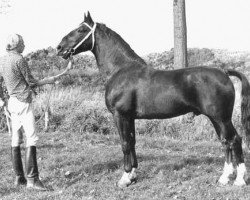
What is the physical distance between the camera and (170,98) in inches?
238

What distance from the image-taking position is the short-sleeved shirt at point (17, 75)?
231 inches

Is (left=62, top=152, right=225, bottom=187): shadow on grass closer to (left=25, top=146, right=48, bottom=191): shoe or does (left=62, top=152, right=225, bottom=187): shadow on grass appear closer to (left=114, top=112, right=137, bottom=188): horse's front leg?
(left=114, top=112, right=137, bottom=188): horse's front leg

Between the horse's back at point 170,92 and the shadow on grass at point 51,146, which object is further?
the shadow on grass at point 51,146

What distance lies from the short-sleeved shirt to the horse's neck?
1.24m

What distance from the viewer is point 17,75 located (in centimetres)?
590

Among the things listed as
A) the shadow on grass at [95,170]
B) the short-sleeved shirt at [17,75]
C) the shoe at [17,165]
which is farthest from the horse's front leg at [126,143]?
the shoe at [17,165]

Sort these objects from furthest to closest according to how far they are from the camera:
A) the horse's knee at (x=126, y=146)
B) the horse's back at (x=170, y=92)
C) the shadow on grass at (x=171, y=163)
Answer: the shadow on grass at (x=171, y=163) → the horse's knee at (x=126, y=146) → the horse's back at (x=170, y=92)

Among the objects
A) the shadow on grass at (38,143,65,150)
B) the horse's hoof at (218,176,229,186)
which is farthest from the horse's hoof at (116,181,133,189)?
the shadow on grass at (38,143,65,150)

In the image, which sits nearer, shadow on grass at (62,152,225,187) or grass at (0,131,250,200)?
grass at (0,131,250,200)

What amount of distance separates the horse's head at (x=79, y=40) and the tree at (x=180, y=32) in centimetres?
578

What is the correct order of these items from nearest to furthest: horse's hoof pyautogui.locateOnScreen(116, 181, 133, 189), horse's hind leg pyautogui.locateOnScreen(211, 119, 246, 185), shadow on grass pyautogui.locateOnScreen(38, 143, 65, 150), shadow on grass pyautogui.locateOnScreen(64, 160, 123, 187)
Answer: horse's hind leg pyautogui.locateOnScreen(211, 119, 246, 185) → horse's hoof pyautogui.locateOnScreen(116, 181, 133, 189) → shadow on grass pyautogui.locateOnScreen(64, 160, 123, 187) → shadow on grass pyautogui.locateOnScreen(38, 143, 65, 150)

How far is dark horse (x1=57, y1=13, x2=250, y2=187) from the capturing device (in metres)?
5.90

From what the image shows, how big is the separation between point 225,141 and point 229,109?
497 mm

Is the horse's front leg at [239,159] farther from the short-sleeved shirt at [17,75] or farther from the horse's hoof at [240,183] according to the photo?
the short-sleeved shirt at [17,75]
